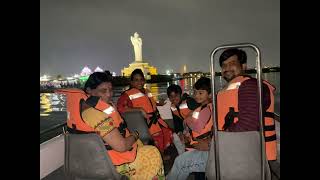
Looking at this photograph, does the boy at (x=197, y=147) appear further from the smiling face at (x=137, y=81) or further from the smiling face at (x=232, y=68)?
the smiling face at (x=137, y=81)

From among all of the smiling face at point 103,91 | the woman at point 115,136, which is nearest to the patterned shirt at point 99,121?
the woman at point 115,136

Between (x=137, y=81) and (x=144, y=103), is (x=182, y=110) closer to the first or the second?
(x=144, y=103)

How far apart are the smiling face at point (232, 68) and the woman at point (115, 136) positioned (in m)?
0.84

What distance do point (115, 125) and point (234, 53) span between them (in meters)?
1.02

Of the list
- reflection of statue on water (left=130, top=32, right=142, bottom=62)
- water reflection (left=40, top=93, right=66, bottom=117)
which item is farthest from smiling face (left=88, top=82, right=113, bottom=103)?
reflection of statue on water (left=130, top=32, right=142, bottom=62)

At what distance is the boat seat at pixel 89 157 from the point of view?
241 centimetres

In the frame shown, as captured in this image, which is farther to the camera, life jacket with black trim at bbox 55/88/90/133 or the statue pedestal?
the statue pedestal

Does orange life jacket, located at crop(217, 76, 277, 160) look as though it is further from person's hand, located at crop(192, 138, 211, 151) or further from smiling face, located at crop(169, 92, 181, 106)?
smiling face, located at crop(169, 92, 181, 106)

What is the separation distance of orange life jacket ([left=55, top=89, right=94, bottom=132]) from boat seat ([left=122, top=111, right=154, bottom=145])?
1.28m

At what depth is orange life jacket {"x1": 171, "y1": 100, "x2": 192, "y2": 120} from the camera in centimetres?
473

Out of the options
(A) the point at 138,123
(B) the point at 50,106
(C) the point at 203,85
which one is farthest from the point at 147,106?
(B) the point at 50,106
